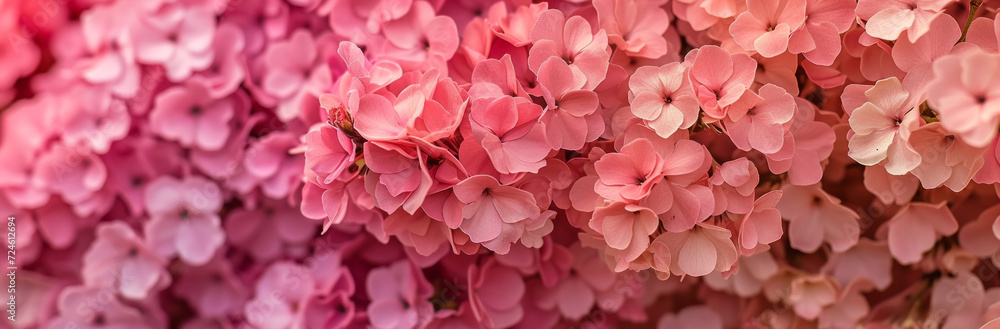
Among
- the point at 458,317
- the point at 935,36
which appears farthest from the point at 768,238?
the point at 458,317

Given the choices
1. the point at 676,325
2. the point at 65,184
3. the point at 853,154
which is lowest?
the point at 676,325

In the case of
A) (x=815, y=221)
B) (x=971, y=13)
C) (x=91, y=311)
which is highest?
(x=971, y=13)

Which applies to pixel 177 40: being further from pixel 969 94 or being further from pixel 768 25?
pixel 969 94

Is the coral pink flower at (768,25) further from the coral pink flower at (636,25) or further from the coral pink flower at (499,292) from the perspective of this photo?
the coral pink flower at (499,292)

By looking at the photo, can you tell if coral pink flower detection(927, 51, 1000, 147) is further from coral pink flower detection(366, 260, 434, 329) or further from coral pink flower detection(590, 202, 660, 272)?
coral pink flower detection(366, 260, 434, 329)

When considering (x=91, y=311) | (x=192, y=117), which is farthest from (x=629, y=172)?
(x=91, y=311)

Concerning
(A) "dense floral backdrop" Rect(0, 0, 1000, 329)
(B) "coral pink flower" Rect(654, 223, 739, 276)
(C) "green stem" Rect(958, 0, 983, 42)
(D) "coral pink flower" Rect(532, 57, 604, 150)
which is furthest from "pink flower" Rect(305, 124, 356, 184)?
(C) "green stem" Rect(958, 0, 983, 42)

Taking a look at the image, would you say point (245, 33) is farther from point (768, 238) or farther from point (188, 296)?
point (768, 238)
